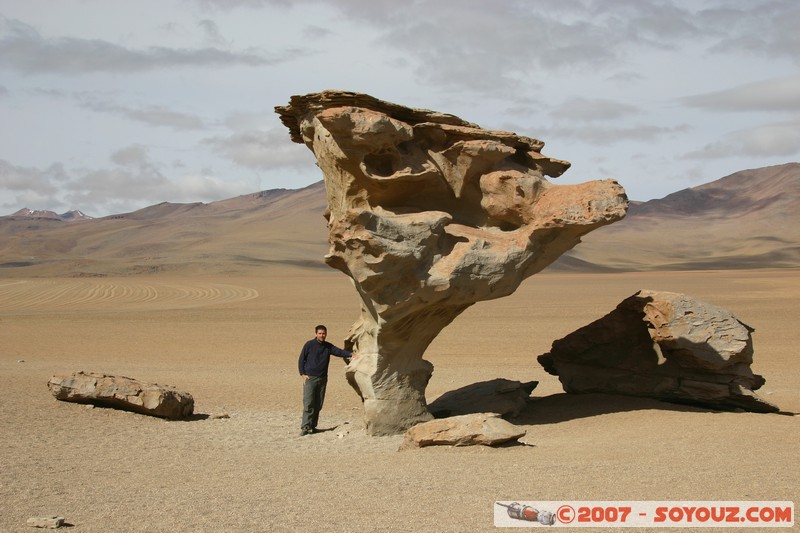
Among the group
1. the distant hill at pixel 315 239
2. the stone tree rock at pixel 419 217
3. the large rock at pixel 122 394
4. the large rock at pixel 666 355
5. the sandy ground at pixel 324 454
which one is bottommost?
the sandy ground at pixel 324 454

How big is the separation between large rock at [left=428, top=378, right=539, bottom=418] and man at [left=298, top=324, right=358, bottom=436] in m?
1.92

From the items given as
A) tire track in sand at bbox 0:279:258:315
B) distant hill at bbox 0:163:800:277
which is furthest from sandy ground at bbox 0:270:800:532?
distant hill at bbox 0:163:800:277

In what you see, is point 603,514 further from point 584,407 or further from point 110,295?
point 110,295

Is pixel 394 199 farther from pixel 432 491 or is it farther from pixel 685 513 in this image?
pixel 685 513

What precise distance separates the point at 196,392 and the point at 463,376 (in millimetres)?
5892

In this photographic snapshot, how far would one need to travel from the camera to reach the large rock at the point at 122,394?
12695 mm

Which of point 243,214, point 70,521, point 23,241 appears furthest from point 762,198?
point 70,521

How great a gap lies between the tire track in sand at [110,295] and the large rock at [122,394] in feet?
86.4

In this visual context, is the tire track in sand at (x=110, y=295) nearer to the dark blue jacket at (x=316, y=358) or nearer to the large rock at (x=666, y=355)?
the dark blue jacket at (x=316, y=358)

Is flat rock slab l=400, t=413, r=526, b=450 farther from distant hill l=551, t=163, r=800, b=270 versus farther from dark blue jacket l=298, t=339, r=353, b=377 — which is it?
distant hill l=551, t=163, r=800, b=270

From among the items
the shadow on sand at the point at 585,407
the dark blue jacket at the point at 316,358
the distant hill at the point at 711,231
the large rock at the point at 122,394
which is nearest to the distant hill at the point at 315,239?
the distant hill at the point at 711,231

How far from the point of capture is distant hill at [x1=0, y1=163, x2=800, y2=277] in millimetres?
96688

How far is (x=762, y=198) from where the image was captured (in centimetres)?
17412

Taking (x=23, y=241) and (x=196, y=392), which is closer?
(x=196, y=392)
